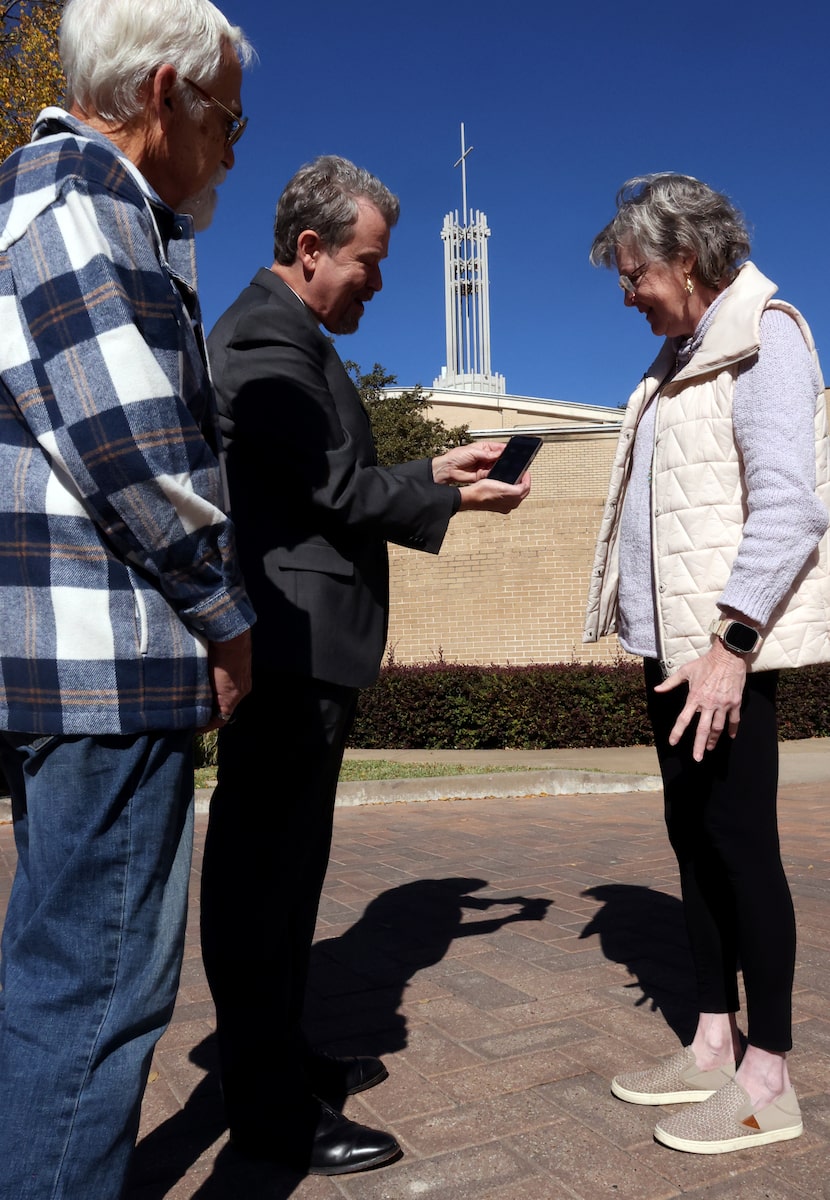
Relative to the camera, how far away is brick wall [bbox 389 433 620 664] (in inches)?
607

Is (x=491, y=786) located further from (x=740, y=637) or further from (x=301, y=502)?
(x=301, y=502)

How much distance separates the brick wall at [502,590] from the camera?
1542cm

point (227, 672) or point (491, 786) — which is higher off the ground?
point (227, 672)

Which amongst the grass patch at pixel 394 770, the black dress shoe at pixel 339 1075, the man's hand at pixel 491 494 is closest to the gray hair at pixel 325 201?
the man's hand at pixel 491 494

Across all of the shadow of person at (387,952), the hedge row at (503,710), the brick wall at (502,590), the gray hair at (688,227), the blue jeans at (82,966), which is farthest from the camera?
the brick wall at (502,590)

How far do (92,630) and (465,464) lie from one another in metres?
1.37

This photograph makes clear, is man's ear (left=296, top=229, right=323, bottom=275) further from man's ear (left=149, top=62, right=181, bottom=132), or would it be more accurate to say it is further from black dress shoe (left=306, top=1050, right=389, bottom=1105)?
black dress shoe (left=306, top=1050, right=389, bottom=1105)

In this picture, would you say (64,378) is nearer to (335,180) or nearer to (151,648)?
(151,648)

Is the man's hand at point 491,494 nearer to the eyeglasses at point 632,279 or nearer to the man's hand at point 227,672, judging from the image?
the eyeglasses at point 632,279

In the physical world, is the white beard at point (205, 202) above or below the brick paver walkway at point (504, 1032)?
above

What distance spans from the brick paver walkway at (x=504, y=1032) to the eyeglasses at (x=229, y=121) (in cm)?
137

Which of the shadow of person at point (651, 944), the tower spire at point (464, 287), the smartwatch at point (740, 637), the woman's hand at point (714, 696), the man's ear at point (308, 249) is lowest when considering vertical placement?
the shadow of person at point (651, 944)

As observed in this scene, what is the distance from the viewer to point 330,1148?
7.00 ft

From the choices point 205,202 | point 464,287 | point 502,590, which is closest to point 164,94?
point 205,202
